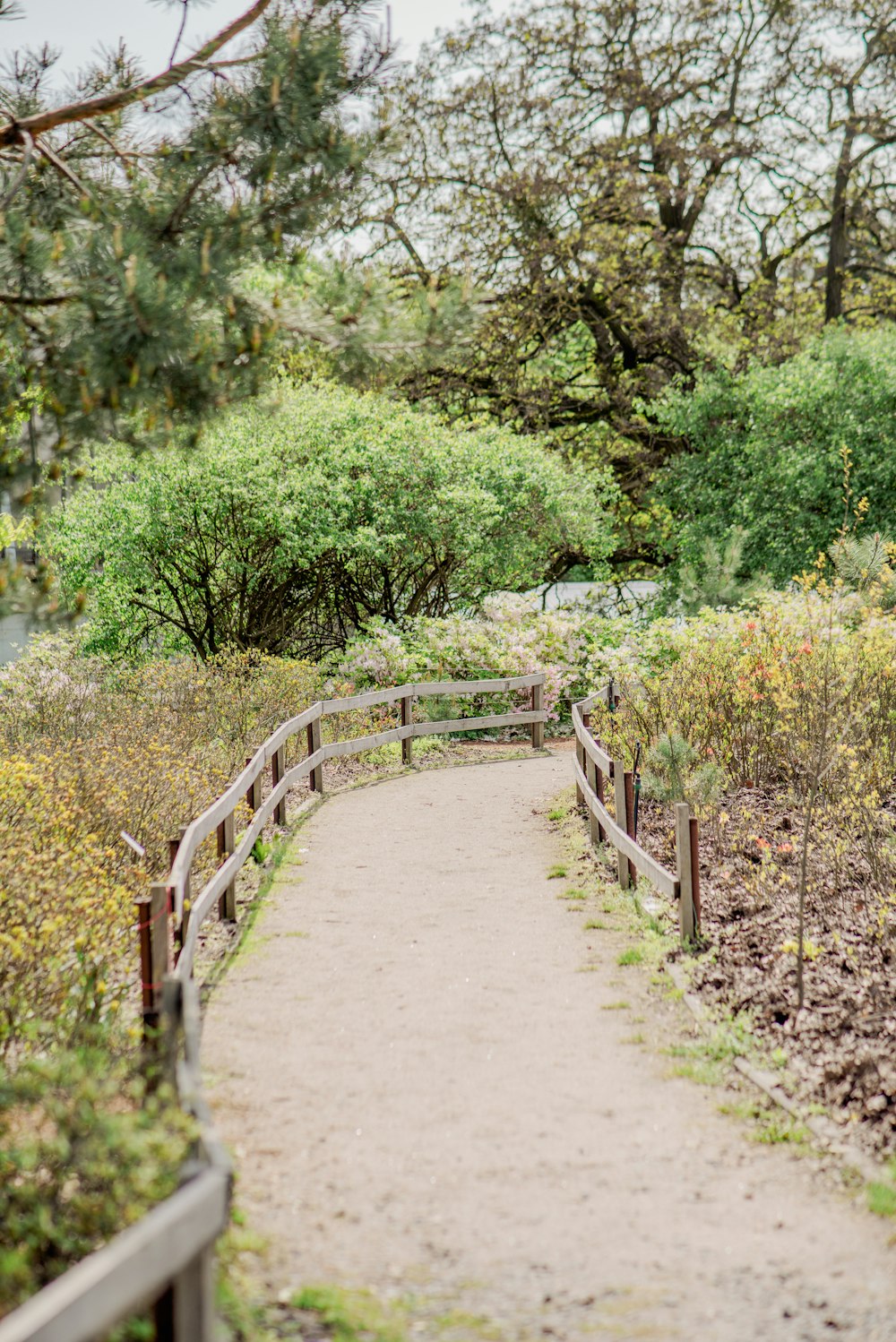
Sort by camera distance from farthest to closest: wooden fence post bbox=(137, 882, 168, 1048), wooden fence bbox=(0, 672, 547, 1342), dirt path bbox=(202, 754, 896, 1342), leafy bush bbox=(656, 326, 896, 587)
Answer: leafy bush bbox=(656, 326, 896, 587)
wooden fence post bbox=(137, 882, 168, 1048)
dirt path bbox=(202, 754, 896, 1342)
wooden fence bbox=(0, 672, 547, 1342)

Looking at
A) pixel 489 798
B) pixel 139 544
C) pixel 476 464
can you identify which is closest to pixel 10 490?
pixel 489 798

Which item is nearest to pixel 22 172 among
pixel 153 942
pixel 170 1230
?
pixel 153 942

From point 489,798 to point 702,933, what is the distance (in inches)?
206

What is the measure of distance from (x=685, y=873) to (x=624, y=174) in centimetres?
1897

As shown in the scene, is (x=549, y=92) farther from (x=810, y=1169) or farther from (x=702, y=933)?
(x=810, y=1169)

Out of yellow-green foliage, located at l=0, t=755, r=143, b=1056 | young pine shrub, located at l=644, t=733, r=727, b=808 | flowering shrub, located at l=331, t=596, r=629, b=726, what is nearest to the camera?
yellow-green foliage, located at l=0, t=755, r=143, b=1056

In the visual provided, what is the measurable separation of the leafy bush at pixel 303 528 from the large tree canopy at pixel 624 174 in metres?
4.53

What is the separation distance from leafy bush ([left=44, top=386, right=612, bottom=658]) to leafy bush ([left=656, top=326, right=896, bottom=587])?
4213 mm

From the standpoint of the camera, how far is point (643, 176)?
22844 mm

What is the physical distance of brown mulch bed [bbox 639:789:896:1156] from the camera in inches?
204

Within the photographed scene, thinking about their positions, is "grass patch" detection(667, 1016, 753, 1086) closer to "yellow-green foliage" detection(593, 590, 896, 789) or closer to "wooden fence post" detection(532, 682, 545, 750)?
"yellow-green foliage" detection(593, 590, 896, 789)

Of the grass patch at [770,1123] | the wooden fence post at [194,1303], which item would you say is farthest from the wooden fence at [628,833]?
the wooden fence post at [194,1303]

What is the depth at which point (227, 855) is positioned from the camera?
26.8 feet

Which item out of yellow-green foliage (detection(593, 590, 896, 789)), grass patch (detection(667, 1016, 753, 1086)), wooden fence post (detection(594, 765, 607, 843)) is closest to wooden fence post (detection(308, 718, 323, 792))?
yellow-green foliage (detection(593, 590, 896, 789))
